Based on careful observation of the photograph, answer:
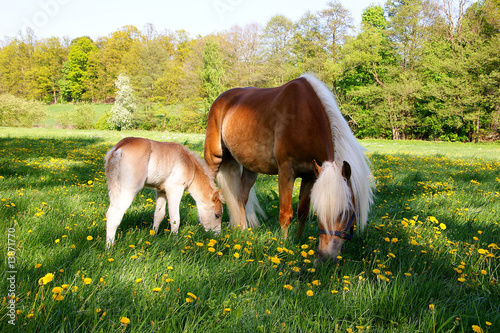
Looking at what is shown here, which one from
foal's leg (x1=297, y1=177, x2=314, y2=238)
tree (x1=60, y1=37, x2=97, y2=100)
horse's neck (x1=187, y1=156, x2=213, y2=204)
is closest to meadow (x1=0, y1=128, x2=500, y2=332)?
foal's leg (x1=297, y1=177, x2=314, y2=238)

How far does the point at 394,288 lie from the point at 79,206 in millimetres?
3953

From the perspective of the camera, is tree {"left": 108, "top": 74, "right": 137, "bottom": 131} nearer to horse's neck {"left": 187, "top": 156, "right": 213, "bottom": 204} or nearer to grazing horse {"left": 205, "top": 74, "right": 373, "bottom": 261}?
grazing horse {"left": 205, "top": 74, "right": 373, "bottom": 261}

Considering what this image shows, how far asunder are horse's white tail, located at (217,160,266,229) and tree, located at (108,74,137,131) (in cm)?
4424

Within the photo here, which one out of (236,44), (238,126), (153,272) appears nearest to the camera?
(153,272)

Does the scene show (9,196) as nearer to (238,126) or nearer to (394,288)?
(238,126)

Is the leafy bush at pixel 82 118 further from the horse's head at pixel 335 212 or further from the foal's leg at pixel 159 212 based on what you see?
the horse's head at pixel 335 212

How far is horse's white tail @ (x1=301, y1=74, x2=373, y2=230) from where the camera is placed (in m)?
3.20

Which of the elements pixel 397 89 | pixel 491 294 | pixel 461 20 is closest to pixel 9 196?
pixel 491 294

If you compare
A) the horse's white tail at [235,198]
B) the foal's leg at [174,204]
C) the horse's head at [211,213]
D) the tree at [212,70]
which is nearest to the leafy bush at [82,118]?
the tree at [212,70]

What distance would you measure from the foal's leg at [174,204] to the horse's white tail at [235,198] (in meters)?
1.03

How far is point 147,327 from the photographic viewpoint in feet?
5.88

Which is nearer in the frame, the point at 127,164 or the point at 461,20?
the point at 127,164

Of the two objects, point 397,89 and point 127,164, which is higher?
point 397,89

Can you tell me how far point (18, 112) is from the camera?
126ft
